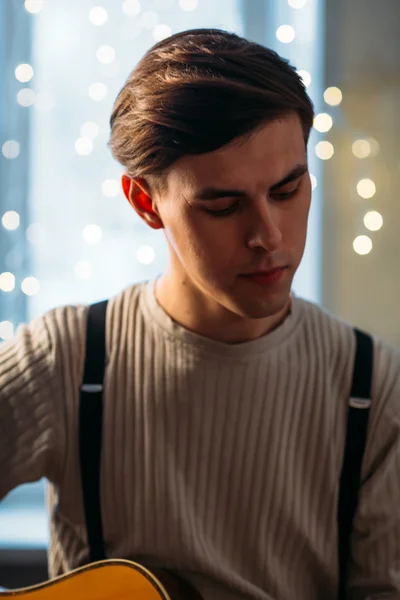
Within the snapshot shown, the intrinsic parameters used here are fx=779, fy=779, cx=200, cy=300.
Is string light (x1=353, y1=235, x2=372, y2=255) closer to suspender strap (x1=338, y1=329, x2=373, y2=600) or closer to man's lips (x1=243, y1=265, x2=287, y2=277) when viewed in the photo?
suspender strap (x1=338, y1=329, x2=373, y2=600)

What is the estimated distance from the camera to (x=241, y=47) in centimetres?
88

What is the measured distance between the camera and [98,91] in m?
1.60

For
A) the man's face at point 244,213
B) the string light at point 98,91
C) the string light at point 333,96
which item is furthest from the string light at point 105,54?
the man's face at point 244,213

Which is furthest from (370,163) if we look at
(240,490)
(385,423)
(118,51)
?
(240,490)

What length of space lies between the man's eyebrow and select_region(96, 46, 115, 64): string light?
835 mm

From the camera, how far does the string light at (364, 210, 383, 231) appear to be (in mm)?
1525

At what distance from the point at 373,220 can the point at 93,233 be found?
0.57 metres

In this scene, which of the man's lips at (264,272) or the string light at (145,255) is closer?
the man's lips at (264,272)

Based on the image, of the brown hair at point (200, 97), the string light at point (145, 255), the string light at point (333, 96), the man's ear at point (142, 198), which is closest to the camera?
the brown hair at point (200, 97)

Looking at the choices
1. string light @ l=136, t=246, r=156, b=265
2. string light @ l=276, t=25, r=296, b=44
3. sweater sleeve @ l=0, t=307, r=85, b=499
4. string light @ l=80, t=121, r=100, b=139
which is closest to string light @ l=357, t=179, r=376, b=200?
string light @ l=276, t=25, r=296, b=44

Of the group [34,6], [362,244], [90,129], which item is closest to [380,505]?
[362,244]

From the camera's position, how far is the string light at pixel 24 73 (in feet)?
5.28

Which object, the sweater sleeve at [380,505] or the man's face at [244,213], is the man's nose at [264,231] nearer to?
the man's face at [244,213]

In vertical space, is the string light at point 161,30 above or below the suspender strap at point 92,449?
above
